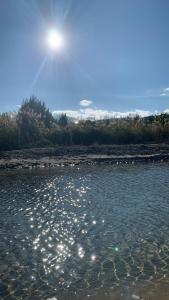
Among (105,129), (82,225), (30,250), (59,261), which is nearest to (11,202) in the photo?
(82,225)

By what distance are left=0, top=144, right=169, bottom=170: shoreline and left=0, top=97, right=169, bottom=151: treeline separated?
264 centimetres

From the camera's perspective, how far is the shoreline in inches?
1264

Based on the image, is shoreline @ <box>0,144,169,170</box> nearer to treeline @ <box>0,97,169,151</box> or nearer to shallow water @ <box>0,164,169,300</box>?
treeline @ <box>0,97,169,151</box>

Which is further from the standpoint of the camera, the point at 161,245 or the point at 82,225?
the point at 82,225

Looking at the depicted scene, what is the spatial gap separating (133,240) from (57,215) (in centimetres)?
404

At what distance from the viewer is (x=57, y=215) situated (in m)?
14.7

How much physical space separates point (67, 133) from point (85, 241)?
30.0 m

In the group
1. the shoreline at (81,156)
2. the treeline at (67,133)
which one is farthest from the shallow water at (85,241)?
the treeline at (67,133)

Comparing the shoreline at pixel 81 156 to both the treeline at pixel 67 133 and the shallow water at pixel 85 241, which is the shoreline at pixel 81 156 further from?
the shallow water at pixel 85 241

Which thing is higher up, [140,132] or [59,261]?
[140,132]

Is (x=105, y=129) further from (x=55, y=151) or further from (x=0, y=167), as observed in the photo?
(x=0, y=167)

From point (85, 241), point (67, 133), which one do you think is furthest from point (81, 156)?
point (85, 241)

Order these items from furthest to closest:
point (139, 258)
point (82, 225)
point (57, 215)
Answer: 1. point (57, 215)
2. point (82, 225)
3. point (139, 258)

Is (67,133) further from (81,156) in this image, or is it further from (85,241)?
(85,241)
